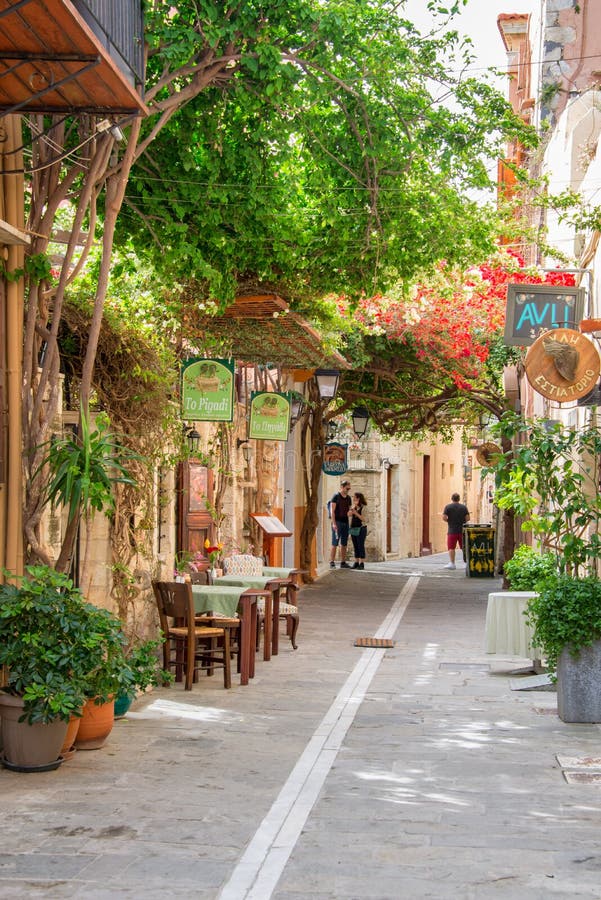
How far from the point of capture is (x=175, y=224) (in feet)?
34.2

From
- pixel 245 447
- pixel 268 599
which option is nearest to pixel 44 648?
pixel 268 599

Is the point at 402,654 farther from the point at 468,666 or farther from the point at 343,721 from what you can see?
the point at 343,721

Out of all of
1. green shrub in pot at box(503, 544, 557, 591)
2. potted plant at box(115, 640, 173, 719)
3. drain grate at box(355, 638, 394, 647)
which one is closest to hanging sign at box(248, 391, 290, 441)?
drain grate at box(355, 638, 394, 647)

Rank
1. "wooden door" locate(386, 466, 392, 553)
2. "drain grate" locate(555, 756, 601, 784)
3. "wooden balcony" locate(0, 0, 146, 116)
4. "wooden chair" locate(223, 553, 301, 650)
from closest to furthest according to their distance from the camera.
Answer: "wooden balcony" locate(0, 0, 146, 116) → "drain grate" locate(555, 756, 601, 784) → "wooden chair" locate(223, 553, 301, 650) → "wooden door" locate(386, 466, 392, 553)

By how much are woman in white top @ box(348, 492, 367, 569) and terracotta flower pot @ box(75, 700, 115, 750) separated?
19.7 meters

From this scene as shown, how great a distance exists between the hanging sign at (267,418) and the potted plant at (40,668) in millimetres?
8236

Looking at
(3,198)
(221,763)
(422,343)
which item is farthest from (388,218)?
(422,343)

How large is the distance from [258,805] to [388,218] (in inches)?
Result: 266

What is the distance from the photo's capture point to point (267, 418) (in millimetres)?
15500

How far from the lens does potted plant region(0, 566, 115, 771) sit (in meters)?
6.98

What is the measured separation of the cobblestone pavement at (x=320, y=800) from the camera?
513 centimetres

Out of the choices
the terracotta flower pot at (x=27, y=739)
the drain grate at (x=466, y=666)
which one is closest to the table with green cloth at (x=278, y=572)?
the drain grate at (x=466, y=666)

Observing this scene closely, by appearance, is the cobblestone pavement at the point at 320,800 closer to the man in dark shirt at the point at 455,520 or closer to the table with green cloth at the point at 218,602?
the table with green cloth at the point at 218,602

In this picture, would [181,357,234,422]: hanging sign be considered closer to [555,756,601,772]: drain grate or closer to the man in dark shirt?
[555,756,601,772]: drain grate
